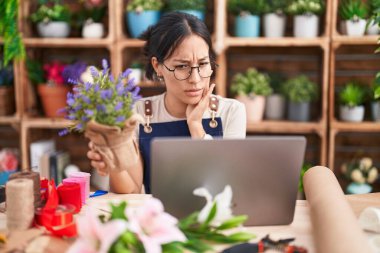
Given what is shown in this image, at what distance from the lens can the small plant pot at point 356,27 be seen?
2.89 metres

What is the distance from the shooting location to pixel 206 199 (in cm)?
112

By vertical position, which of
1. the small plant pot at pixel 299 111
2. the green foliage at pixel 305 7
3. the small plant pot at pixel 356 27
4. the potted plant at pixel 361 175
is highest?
the green foliage at pixel 305 7

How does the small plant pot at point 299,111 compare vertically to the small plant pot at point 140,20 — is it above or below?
below

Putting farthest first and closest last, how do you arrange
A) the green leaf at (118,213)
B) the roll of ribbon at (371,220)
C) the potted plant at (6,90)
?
the potted plant at (6,90)
the roll of ribbon at (371,220)
the green leaf at (118,213)

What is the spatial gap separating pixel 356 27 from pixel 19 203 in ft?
7.79

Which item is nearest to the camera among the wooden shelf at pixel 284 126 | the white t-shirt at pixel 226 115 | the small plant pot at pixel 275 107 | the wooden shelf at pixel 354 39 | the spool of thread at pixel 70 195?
the spool of thread at pixel 70 195

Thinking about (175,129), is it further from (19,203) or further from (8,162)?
(8,162)

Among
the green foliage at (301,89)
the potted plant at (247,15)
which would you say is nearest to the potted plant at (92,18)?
the potted plant at (247,15)

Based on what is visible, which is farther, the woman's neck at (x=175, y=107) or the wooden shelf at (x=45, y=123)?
the wooden shelf at (x=45, y=123)

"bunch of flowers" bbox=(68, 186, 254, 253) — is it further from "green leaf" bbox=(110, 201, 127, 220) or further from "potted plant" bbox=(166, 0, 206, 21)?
"potted plant" bbox=(166, 0, 206, 21)

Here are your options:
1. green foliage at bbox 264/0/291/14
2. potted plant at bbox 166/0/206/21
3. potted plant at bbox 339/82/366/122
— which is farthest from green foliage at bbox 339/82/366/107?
potted plant at bbox 166/0/206/21

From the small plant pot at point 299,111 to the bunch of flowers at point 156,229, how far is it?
6.71 feet

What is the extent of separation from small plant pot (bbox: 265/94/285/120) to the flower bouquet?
2034 mm

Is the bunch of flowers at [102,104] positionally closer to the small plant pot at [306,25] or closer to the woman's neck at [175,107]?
the woman's neck at [175,107]
